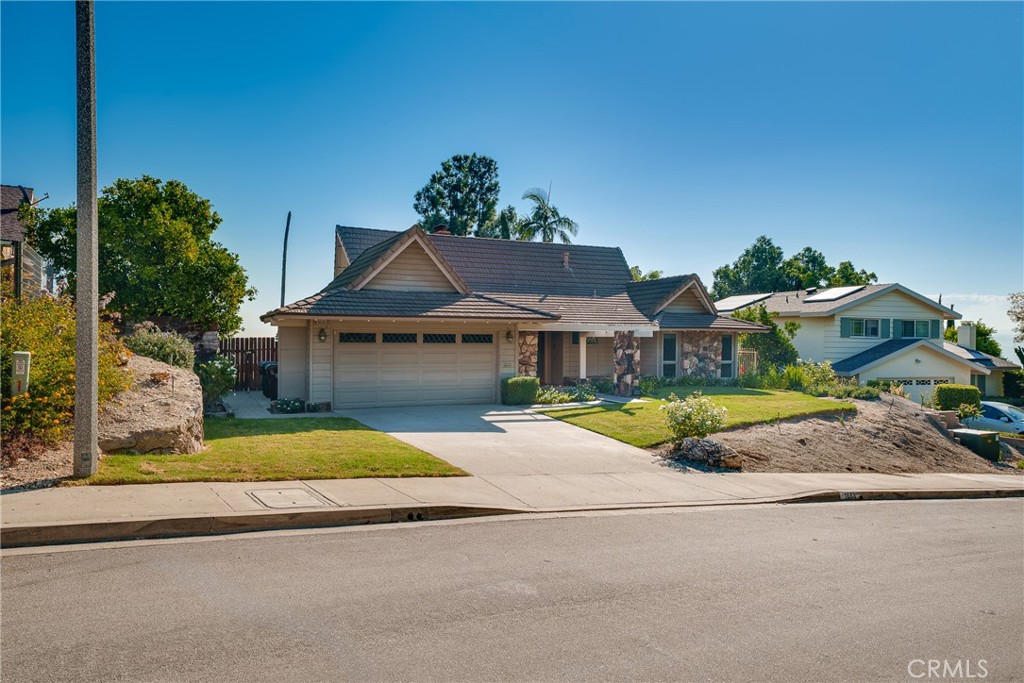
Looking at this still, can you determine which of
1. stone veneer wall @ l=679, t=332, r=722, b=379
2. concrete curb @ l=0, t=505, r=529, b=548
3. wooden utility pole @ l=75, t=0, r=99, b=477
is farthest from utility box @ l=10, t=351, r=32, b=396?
stone veneer wall @ l=679, t=332, r=722, b=379

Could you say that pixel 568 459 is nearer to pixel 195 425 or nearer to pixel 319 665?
pixel 195 425

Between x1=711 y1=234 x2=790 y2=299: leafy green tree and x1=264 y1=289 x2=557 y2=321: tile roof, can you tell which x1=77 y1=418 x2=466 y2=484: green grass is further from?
x1=711 y1=234 x2=790 y2=299: leafy green tree

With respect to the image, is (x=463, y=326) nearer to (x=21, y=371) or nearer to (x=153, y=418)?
(x=153, y=418)

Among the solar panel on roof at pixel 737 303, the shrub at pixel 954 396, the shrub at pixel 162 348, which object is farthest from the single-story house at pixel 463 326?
the solar panel on roof at pixel 737 303

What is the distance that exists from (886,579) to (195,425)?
1086 cm

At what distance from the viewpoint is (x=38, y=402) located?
1029cm

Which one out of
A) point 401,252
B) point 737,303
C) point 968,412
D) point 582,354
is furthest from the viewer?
point 737,303

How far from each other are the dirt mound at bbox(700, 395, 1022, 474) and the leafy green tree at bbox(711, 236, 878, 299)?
33870mm

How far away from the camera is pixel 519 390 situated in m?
22.0

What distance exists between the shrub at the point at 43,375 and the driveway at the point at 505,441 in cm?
581

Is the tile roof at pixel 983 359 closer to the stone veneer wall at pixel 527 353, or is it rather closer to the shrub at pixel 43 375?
the stone veneer wall at pixel 527 353

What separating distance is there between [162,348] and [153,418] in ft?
21.9

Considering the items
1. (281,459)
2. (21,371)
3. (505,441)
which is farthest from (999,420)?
(21,371)

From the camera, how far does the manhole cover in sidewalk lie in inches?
353
